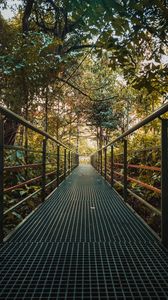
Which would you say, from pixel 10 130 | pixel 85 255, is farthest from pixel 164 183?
pixel 10 130

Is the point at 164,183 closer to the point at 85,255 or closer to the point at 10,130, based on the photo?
the point at 85,255

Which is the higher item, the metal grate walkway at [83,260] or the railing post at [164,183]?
the railing post at [164,183]

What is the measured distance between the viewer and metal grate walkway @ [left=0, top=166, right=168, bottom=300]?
1.32 metres

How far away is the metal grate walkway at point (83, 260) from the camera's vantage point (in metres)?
1.32

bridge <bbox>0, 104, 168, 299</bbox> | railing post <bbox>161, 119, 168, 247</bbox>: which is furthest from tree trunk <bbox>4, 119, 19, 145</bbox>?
railing post <bbox>161, 119, 168, 247</bbox>

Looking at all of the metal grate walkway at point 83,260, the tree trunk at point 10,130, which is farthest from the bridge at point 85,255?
the tree trunk at point 10,130

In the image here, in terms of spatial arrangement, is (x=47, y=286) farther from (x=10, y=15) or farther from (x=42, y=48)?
(x=10, y=15)

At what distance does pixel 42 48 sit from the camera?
5.27m

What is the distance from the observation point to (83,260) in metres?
1.67

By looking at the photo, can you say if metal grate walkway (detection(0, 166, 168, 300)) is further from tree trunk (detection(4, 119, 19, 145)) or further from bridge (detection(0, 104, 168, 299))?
tree trunk (detection(4, 119, 19, 145))

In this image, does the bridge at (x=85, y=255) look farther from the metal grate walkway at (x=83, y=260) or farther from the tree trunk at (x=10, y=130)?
the tree trunk at (x=10, y=130)

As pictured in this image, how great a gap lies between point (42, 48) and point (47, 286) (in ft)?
15.0

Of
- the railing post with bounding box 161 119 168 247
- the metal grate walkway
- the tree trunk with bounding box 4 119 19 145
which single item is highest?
the tree trunk with bounding box 4 119 19 145

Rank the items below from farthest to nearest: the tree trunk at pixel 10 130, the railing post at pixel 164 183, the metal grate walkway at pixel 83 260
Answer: the tree trunk at pixel 10 130 → the railing post at pixel 164 183 → the metal grate walkway at pixel 83 260
